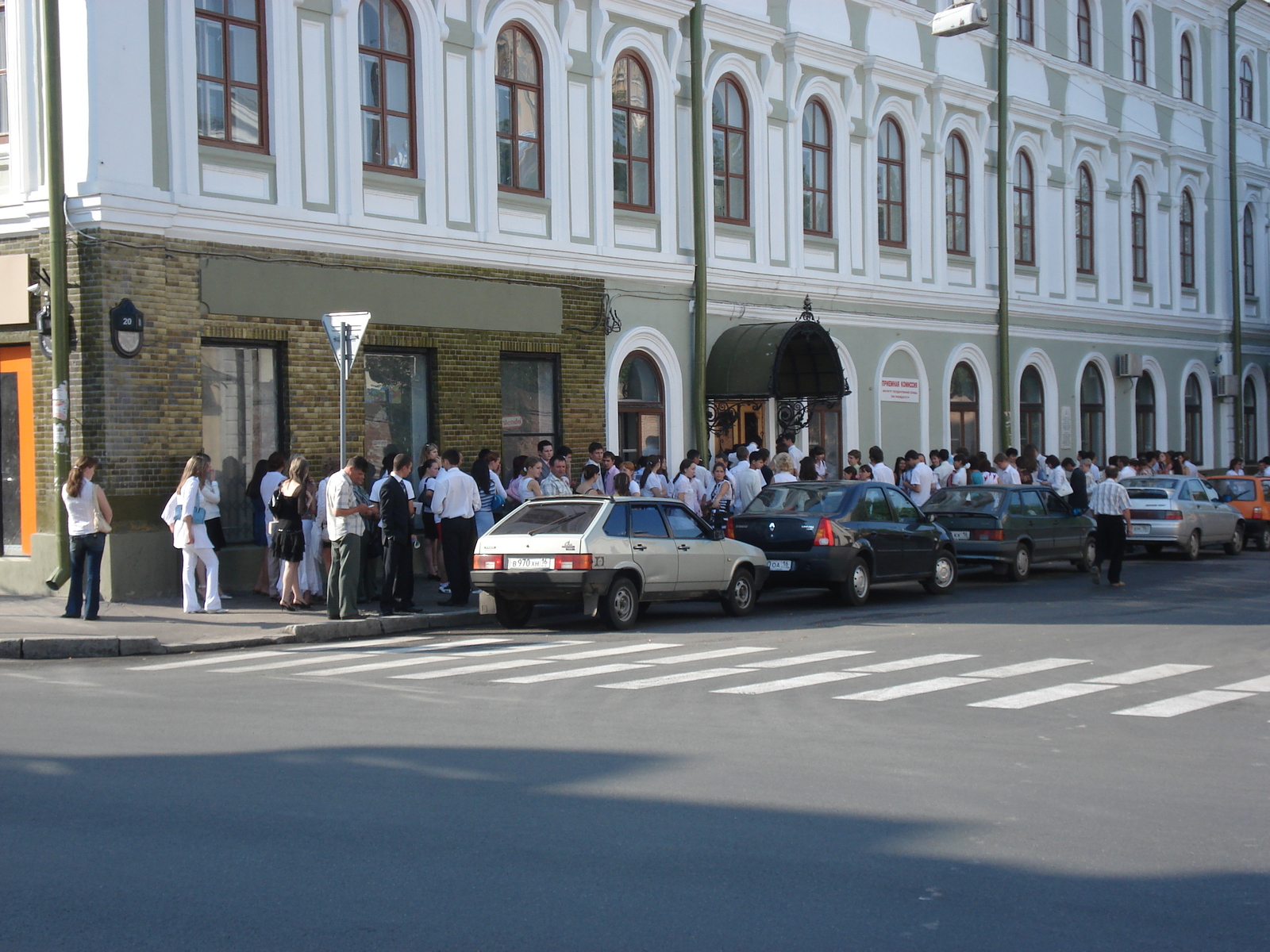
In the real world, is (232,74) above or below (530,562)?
above

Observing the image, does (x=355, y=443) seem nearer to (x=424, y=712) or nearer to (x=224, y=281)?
(x=224, y=281)

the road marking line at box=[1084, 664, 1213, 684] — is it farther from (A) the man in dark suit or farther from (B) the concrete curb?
(A) the man in dark suit

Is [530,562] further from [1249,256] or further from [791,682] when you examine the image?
[1249,256]

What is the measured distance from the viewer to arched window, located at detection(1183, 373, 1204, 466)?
3906 centimetres

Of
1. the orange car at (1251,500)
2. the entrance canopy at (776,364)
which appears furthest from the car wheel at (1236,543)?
the entrance canopy at (776,364)

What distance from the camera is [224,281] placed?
17469 millimetres

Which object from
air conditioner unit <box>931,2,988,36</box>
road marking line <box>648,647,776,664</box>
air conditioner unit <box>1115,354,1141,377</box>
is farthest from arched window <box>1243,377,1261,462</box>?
road marking line <box>648,647,776,664</box>

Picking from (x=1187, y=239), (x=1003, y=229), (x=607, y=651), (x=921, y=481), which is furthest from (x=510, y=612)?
(x=1187, y=239)

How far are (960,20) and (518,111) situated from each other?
8.15 m

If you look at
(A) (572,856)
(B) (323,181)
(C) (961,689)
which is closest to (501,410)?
(B) (323,181)

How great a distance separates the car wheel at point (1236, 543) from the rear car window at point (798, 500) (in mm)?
11836

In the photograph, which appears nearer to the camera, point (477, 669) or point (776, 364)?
point (477, 669)

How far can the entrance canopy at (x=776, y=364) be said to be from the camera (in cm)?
2347

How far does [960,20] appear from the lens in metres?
24.4
